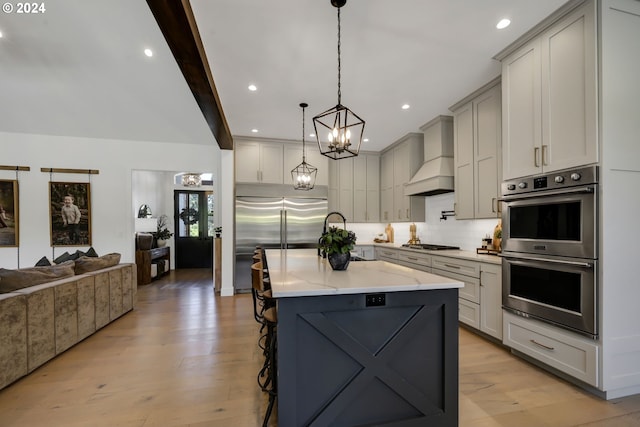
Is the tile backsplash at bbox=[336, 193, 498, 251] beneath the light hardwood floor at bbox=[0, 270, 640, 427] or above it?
above

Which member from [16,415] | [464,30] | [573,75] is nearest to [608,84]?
[573,75]

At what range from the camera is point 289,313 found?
1525mm

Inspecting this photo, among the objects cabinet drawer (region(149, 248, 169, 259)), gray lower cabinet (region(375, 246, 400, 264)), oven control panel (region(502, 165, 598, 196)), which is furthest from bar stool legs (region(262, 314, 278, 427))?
cabinet drawer (region(149, 248, 169, 259))

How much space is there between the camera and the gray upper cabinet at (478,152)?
10.2 ft

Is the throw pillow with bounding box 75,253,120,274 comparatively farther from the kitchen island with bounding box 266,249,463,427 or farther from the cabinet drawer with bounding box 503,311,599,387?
the cabinet drawer with bounding box 503,311,599,387

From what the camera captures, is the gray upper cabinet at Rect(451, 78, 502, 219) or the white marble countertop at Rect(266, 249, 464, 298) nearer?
the white marble countertop at Rect(266, 249, 464, 298)

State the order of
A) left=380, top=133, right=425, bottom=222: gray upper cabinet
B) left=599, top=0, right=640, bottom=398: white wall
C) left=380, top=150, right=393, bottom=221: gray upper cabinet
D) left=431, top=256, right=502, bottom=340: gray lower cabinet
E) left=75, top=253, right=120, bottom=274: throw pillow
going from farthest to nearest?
left=380, top=150, right=393, bottom=221: gray upper cabinet
left=380, top=133, right=425, bottom=222: gray upper cabinet
left=75, top=253, right=120, bottom=274: throw pillow
left=431, top=256, right=502, bottom=340: gray lower cabinet
left=599, top=0, right=640, bottom=398: white wall

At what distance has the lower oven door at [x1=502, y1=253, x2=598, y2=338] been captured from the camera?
6.52 feet

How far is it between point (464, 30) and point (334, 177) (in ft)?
12.1

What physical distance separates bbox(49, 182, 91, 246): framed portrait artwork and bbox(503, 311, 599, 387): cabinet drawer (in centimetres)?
664

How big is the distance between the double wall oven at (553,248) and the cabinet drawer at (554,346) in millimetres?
86

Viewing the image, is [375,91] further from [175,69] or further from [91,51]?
[91,51]

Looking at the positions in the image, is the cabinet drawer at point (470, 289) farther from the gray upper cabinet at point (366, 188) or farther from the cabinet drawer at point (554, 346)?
the gray upper cabinet at point (366, 188)

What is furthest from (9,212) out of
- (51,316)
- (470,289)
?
(470,289)
